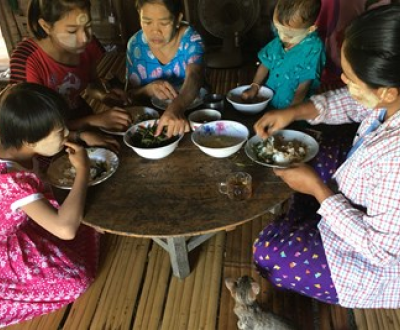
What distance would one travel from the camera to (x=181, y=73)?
2.27 m

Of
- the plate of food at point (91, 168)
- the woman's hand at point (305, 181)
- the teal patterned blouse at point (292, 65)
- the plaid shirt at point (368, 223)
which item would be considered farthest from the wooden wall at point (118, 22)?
the woman's hand at point (305, 181)

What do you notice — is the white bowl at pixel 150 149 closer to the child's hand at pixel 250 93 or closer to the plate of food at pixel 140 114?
the plate of food at pixel 140 114

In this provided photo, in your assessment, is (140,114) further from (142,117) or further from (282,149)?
(282,149)

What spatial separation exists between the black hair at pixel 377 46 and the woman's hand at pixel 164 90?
98 cm

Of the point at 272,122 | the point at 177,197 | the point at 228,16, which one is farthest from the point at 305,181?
the point at 228,16

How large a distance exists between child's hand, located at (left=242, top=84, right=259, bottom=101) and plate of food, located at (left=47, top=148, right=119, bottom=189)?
29.6 inches

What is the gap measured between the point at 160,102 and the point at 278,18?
83 cm

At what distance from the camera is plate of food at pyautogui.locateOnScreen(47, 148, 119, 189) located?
1.56m

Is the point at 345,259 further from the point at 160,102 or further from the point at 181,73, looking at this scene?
the point at 181,73

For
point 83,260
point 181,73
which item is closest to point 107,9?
point 181,73

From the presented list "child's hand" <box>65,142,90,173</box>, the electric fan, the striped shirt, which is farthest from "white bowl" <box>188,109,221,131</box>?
Answer: the electric fan

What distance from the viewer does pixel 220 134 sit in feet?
5.62

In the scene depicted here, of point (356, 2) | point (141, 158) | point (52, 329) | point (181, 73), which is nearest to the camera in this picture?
point (141, 158)

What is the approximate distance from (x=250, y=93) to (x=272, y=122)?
344 millimetres
